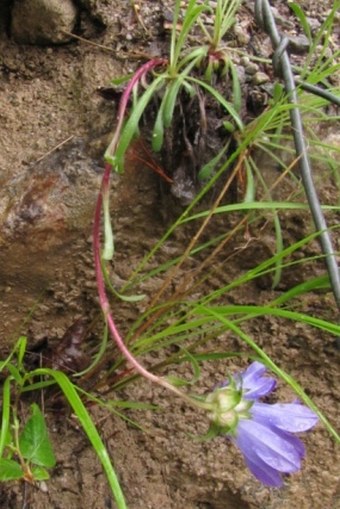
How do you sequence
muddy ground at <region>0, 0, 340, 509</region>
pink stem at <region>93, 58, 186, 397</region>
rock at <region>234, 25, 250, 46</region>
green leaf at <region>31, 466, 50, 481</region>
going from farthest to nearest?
rock at <region>234, 25, 250, 46</region>
muddy ground at <region>0, 0, 340, 509</region>
green leaf at <region>31, 466, 50, 481</region>
pink stem at <region>93, 58, 186, 397</region>

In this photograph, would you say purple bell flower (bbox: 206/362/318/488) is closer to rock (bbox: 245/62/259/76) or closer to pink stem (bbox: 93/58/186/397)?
pink stem (bbox: 93/58/186/397)

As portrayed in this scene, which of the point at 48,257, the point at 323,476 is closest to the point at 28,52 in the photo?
the point at 48,257

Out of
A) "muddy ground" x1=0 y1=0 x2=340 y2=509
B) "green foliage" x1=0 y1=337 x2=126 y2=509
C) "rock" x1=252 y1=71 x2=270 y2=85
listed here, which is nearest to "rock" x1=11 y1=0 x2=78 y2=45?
"muddy ground" x1=0 y1=0 x2=340 y2=509

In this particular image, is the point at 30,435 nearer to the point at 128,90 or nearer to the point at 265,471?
the point at 265,471

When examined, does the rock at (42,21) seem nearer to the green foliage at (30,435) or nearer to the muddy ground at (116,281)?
the muddy ground at (116,281)

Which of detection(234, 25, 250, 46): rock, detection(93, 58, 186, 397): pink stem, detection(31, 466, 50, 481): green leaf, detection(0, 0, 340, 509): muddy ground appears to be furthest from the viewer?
detection(234, 25, 250, 46): rock

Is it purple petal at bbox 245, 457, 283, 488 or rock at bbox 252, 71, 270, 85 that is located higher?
rock at bbox 252, 71, 270, 85

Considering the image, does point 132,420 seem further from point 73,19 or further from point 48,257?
point 73,19
